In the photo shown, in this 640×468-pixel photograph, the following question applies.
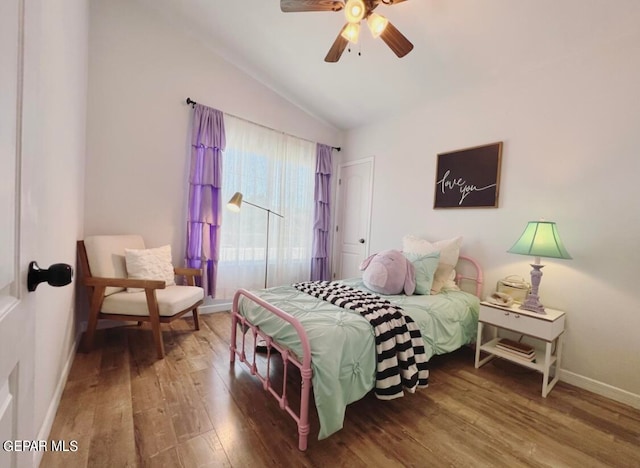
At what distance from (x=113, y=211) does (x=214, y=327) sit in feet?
5.19

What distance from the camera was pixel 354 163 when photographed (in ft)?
13.8

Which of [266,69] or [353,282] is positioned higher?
[266,69]

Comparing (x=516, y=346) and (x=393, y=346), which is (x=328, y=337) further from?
(x=516, y=346)

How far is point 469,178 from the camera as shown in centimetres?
285

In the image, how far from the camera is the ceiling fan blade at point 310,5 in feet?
6.03

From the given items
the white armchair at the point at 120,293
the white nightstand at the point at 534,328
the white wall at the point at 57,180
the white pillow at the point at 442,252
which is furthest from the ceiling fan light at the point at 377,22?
the white armchair at the point at 120,293

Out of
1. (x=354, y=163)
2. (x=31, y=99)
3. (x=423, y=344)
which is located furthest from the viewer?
Result: (x=354, y=163)

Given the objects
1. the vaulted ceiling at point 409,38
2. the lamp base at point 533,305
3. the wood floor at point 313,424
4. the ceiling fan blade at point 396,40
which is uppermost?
the vaulted ceiling at point 409,38

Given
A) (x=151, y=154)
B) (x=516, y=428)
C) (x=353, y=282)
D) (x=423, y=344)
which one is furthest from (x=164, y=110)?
(x=516, y=428)

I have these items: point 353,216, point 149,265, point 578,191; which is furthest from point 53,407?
point 578,191

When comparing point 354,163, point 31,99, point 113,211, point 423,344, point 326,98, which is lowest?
point 423,344

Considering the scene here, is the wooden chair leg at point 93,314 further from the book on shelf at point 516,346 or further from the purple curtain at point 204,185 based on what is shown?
the book on shelf at point 516,346

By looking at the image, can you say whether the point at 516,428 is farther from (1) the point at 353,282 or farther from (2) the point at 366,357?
(1) the point at 353,282

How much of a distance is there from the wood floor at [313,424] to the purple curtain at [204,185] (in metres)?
1.22
